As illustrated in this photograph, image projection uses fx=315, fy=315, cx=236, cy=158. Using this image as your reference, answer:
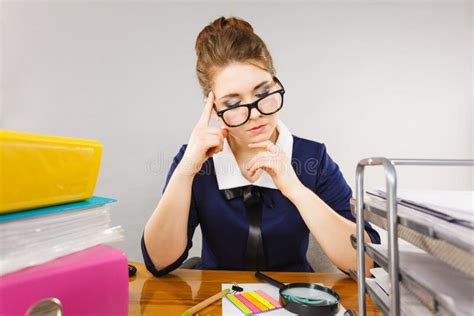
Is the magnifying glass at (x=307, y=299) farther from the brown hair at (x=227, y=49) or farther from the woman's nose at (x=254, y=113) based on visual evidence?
the brown hair at (x=227, y=49)

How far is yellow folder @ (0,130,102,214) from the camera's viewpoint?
355 millimetres

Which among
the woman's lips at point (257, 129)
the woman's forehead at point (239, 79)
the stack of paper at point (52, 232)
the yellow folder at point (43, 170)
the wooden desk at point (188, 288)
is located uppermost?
the woman's forehead at point (239, 79)

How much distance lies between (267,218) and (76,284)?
773mm

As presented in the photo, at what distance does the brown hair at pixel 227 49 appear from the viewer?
1.04 metres

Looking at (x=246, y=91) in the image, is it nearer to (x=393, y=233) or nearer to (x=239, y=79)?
(x=239, y=79)

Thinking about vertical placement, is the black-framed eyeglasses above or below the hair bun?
below

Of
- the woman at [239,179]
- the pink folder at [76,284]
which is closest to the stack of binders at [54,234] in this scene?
the pink folder at [76,284]

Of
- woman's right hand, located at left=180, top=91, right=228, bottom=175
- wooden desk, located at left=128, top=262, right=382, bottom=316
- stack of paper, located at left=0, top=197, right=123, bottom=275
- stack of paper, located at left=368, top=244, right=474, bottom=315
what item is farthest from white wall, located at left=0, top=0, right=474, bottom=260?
stack of paper, located at left=368, top=244, right=474, bottom=315

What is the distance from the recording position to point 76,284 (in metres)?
0.39

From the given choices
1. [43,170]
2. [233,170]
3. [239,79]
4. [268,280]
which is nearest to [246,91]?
[239,79]

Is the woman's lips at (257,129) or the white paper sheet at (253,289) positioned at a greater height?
the woman's lips at (257,129)

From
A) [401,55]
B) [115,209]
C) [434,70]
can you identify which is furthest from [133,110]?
[434,70]

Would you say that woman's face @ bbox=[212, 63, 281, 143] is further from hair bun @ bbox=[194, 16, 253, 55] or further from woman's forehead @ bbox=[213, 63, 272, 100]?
hair bun @ bbox=[194, 16, 253, 55]

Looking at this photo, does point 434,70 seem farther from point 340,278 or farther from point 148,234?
point 148,234
